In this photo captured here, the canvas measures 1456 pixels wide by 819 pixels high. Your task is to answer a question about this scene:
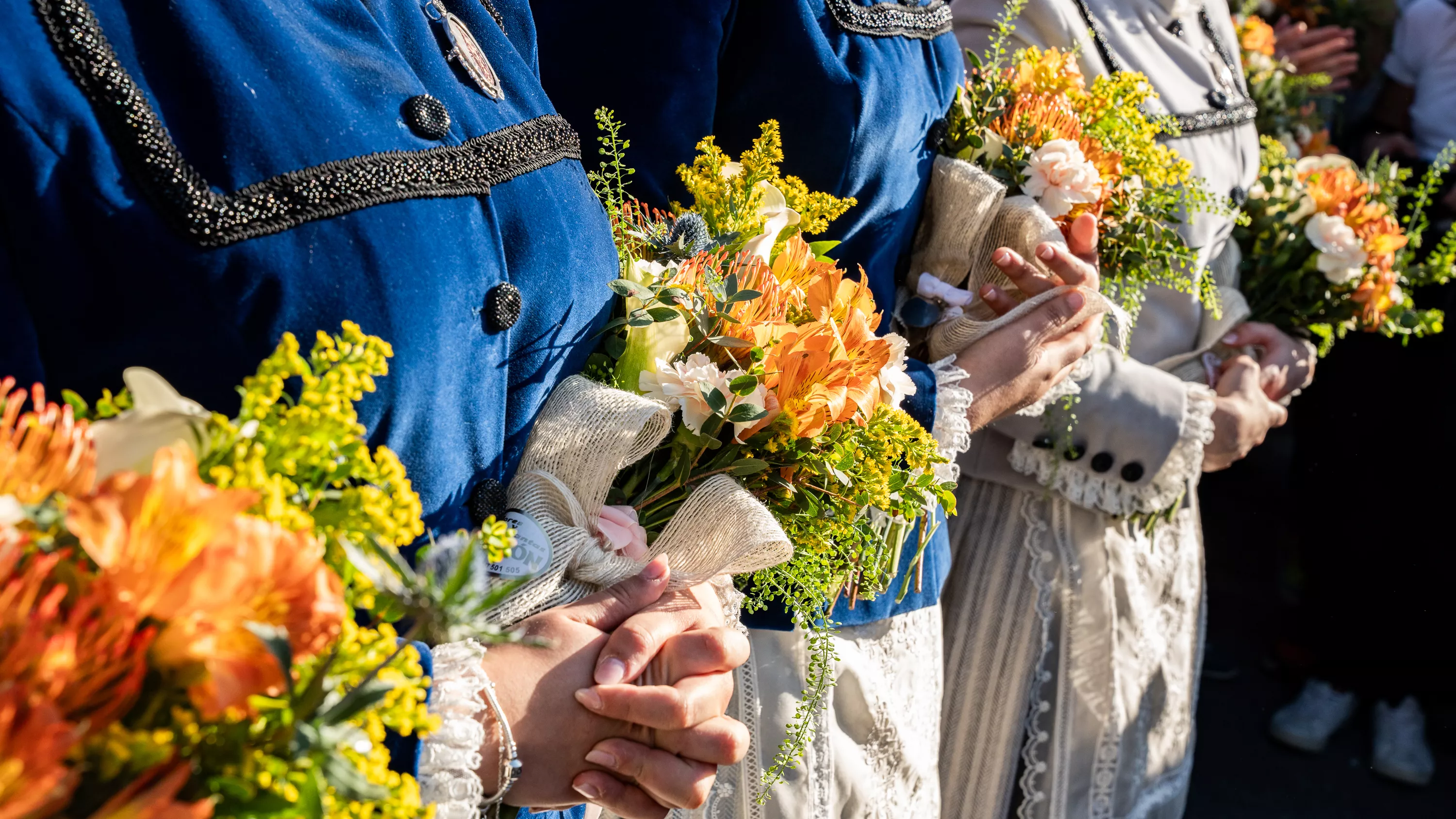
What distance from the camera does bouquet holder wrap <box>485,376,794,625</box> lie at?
107 cm

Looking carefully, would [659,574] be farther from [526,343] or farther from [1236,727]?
[1236,727]

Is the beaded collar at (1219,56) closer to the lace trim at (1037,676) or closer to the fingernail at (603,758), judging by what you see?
the lace trim at (1037,676)

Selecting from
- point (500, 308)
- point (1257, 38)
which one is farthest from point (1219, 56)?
point (500, 308)

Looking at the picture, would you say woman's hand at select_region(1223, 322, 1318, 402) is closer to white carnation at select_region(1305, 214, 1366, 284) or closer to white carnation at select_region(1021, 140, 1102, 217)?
white carnation at select_region(1305, 214, 1366, 284)

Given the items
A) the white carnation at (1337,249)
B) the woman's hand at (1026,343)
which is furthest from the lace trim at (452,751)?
the white carnation at (1337,249)

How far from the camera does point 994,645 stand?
2119mm

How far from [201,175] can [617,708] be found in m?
0.52

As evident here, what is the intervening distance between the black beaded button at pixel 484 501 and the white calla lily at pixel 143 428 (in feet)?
1.43

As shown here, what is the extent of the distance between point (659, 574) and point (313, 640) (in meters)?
0.57

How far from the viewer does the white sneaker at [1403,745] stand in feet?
11.9

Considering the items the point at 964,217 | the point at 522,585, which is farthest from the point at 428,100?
the point at 964,217

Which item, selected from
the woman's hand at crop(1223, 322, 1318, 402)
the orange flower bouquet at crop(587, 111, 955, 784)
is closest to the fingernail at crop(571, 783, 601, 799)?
the orange flower bouquet at crop(587, 111, 955, 784)

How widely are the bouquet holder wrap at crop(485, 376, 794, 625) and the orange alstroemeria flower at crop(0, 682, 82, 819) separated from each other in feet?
1.91

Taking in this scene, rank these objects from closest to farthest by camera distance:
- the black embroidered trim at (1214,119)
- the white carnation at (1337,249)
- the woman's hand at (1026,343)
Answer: the woman's hand at (1026,343) → the black embroidered trim at (1214,119) → the white carnation at (1337,249)
